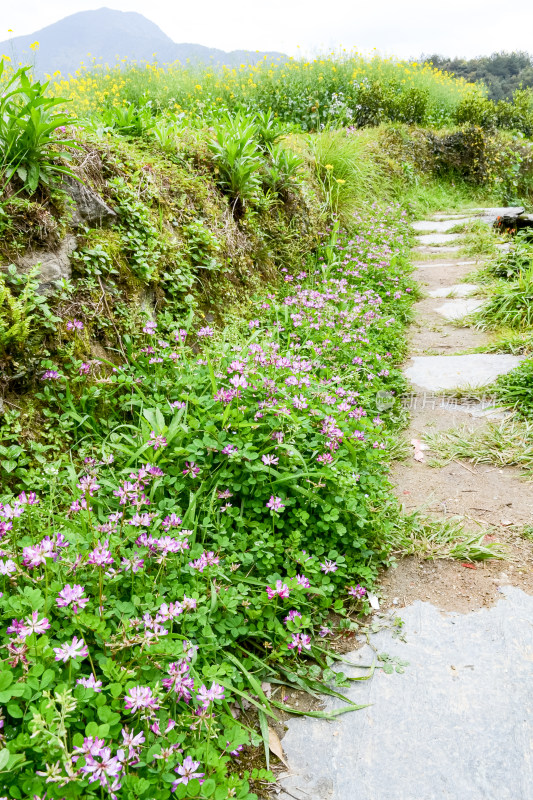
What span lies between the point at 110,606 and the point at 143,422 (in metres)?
1.00

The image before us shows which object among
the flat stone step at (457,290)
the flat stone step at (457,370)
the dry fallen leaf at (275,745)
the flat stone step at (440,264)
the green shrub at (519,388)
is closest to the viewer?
the dry fallen leaf at (275,745)

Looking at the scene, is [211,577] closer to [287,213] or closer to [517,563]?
[517,563]

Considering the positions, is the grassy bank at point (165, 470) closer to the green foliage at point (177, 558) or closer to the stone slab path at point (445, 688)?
the green foliage at point (177, 558)

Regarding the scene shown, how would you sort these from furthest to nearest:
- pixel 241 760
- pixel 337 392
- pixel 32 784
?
pixel 337 392
pixel 241 760
pixel 32 784

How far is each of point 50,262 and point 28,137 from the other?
2.00 ft

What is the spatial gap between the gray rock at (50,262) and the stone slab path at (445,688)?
2.21m

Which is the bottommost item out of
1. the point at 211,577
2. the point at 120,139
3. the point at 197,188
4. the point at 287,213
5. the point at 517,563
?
the point at 517,563

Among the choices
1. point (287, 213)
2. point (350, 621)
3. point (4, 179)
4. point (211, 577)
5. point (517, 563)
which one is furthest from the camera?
point (287, 213)

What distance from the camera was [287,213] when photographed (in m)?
5.28

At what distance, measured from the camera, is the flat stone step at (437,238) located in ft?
26.7

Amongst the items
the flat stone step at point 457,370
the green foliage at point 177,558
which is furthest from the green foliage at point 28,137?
the flat stone step at point 457,370

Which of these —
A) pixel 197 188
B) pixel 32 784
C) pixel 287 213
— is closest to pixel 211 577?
pixel 32 784

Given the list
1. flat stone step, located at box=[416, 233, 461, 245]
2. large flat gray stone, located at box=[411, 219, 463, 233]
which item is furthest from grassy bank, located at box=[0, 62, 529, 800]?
large flat gray stone, located at box=[411, 219, 463, 233]

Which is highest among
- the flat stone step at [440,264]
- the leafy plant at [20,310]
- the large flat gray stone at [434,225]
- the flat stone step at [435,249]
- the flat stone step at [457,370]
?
the leafy plant at [20,310]
